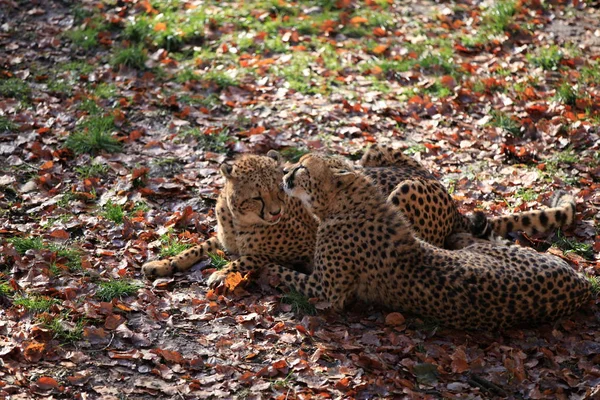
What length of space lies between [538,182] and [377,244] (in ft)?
9.25

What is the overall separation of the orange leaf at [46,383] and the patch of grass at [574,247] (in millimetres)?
4264

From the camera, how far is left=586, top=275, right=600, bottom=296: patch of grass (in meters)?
6.58

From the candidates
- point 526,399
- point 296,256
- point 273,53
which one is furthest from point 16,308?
point 273,53

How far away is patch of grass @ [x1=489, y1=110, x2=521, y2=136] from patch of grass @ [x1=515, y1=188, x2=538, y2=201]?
1340mm

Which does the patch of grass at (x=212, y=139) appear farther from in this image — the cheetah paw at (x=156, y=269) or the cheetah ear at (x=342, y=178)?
the cheetah ear at (x=342, y=178)

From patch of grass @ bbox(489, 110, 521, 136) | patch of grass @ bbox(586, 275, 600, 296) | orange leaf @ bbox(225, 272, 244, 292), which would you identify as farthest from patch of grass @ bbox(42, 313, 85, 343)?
patch of grass @ bbox(489, 110, 521, 136)

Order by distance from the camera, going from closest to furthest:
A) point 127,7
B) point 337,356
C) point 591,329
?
point 337,356 < point 591,329 < point 127,7

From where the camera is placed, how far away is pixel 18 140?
9203 millimetres

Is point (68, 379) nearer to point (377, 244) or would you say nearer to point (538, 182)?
point (377, 244)

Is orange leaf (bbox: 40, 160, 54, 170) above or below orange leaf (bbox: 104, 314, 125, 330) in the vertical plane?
above

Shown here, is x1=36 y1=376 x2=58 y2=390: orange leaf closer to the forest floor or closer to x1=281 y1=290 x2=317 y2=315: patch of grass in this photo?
the forest floor

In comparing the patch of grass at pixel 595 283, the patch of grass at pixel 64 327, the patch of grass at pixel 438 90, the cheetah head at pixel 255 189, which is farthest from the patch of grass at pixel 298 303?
the patch of grass at pixel 438 90

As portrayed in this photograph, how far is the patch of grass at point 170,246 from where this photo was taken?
23.7ft

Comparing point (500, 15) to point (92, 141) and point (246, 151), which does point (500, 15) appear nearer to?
point (246, 151)
